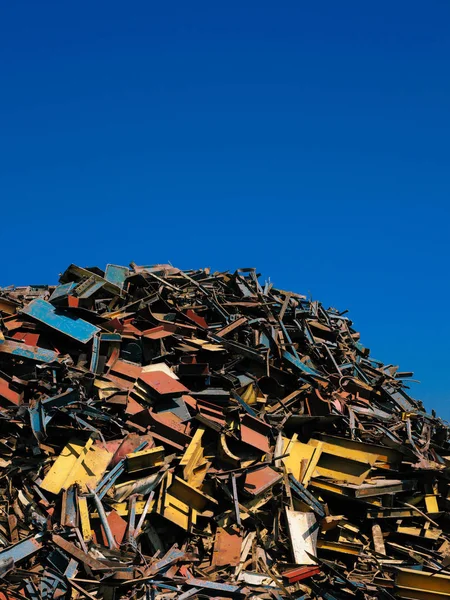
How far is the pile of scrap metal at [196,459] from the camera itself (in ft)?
30.0

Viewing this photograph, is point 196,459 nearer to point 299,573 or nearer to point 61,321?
point 299,573

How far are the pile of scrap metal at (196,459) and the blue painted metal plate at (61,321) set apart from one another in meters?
0.04

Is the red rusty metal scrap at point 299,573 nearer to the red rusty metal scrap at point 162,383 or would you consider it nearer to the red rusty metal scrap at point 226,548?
the red rusty metal scrap at point 226,548

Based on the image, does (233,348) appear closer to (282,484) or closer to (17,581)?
(282,484)

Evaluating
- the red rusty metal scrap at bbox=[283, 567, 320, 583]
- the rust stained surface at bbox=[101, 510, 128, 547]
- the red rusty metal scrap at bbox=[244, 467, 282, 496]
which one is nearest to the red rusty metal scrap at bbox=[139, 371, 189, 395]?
the red rusty metal scrap at bbox=[244, 467, 282, 496]

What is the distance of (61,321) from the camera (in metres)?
12.6

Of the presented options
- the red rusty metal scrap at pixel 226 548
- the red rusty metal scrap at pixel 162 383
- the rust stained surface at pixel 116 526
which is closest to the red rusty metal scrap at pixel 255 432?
the red rusty metal scrap at pixel 162 383

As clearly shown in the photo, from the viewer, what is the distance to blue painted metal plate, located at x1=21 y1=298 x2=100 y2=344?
12.3 meters

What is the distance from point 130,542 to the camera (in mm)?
9117

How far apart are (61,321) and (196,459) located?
162 inches

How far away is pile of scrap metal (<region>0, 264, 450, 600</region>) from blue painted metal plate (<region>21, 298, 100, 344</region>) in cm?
4

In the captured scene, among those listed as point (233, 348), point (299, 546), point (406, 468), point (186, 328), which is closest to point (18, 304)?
point (186, 328)

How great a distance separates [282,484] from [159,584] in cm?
294

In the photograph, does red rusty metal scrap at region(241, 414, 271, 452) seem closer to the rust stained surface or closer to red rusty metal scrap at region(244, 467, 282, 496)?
red rusty metal scrap at region(244, 467, 282, 496)
